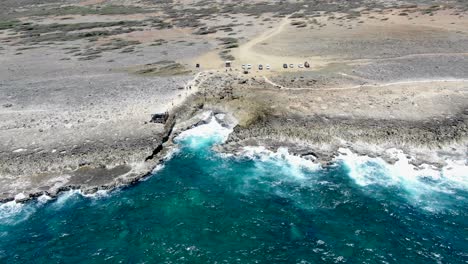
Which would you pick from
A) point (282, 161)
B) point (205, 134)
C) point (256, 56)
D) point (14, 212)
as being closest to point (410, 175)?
point (282, 161)

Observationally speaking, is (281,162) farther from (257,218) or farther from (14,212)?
(14,212)

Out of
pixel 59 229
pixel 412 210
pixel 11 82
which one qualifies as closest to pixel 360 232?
pixel 412 210

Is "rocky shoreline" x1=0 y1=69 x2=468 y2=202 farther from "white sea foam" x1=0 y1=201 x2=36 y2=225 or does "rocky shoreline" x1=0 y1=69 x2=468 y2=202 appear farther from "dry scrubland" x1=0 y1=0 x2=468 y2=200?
"white sea foam" x1=0 y1=201 x2=36 y2=225

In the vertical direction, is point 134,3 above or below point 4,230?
above

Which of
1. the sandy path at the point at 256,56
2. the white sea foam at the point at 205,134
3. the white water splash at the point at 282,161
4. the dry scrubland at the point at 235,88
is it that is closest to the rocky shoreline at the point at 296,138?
the dry scrubland at the point at 235,88

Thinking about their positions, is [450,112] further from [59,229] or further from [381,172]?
[59,229]

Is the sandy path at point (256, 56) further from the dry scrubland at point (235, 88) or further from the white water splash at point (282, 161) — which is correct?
the white water splash at point (282, 161)
